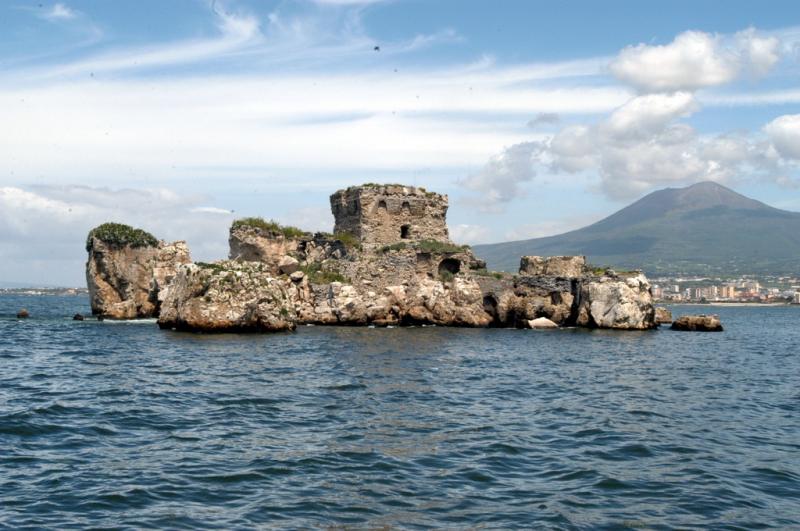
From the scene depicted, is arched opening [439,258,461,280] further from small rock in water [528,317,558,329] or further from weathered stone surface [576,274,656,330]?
weathered stone surface [576,274,656,330]

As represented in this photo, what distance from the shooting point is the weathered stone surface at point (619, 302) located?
158 feet

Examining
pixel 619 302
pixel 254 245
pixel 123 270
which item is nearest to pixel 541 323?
pixel 619 302

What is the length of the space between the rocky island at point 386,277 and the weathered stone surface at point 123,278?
7cm

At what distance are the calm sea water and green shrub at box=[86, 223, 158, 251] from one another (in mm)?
25601

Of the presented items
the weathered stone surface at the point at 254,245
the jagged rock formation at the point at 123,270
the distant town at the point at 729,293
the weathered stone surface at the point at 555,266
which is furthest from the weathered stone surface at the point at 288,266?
the distant town at the point at 729,293

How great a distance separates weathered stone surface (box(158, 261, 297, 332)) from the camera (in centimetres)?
3628

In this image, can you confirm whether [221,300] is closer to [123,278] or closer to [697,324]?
[123,278]

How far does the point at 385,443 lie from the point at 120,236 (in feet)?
142

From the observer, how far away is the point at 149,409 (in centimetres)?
1653

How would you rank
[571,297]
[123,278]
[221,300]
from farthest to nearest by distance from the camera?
[123,278] → [571,297] → [221,300]

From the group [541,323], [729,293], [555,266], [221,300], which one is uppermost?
[555,266]

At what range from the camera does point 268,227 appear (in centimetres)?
5281

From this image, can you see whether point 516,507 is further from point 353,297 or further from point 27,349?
Answer: point 353,297

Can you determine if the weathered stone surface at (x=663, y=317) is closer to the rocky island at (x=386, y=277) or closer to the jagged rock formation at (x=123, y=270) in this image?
the rocky island at (x=386, y=277)
